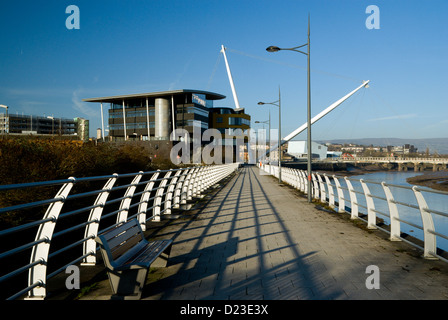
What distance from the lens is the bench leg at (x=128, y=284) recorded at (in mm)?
3680

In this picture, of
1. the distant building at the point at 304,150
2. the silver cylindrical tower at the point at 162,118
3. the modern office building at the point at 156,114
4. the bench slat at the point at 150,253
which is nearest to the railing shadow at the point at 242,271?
the bench slat at the point at 150,253

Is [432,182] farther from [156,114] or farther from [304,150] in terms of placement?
[304,150]

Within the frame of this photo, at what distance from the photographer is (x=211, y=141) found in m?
92.5

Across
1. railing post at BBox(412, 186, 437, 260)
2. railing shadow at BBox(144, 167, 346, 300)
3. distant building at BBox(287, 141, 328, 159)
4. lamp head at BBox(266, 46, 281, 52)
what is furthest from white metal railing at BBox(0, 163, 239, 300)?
distant building at BBox(287, 141, 328, 159)

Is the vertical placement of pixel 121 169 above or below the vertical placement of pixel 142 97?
below

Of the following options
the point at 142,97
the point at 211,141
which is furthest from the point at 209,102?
the point at 142,97

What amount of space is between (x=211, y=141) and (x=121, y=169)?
7433 cm

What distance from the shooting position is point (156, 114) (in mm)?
82438

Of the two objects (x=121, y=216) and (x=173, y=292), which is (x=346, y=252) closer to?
(x=173, y=292)

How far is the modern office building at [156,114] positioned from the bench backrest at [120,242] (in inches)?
2896

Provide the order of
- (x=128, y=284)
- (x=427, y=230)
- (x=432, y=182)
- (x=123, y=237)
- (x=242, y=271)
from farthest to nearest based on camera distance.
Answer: (x=432, y=182)
(x=427, y=230)
(x=242, y=271)
(x=123, y=237)
(x=128, y=284)

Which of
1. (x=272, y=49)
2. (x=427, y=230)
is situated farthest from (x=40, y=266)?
(x=272, y=49)

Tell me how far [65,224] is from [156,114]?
242 ft

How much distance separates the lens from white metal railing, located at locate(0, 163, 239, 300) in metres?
3.45
